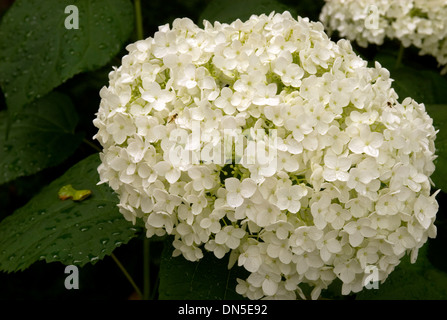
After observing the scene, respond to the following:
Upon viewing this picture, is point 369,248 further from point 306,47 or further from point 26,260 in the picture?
point 26,260

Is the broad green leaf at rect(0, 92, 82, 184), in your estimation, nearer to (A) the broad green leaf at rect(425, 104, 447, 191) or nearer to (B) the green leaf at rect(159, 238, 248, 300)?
(B) the green leaf at rect(159, 238, 248, 300)

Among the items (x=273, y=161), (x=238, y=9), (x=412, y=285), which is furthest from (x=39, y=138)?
(x=412, y=285)

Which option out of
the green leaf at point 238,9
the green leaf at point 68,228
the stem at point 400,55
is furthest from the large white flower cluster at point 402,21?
the green leaf at point 68,228

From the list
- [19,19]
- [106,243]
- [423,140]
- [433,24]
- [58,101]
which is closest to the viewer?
[423,140]

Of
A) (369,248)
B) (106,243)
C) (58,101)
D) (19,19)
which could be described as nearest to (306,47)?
(369,248)

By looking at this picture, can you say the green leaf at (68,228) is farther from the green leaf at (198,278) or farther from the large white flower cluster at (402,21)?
the large white flower cluster at (402,21)
